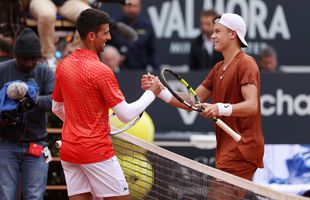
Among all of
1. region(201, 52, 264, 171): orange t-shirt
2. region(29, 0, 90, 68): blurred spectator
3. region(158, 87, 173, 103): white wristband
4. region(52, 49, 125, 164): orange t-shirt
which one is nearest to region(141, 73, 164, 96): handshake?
region(52, 49, 125, 164): orange t-shirt

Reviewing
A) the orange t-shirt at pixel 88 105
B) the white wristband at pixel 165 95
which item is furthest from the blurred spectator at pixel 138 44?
the orange t-shirt at pixel 88 105

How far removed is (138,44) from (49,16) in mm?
3900

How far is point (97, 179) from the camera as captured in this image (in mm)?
7574

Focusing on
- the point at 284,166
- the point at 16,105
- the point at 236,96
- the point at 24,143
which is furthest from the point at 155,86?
the point at 284,166

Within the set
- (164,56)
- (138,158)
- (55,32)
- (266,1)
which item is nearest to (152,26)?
(164,56)

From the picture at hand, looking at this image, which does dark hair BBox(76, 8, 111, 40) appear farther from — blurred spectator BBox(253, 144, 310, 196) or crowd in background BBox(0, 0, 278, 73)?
crowd in background BBox(0, 0, 278, 73)

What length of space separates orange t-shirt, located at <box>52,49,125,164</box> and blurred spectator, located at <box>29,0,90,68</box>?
3.61 meters

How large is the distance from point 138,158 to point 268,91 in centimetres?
506

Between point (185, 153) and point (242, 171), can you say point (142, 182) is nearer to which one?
point (242, 171)

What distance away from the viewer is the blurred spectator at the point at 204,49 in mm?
14625

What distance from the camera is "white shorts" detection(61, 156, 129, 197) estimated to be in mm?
7559

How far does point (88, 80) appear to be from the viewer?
7477 millimetres

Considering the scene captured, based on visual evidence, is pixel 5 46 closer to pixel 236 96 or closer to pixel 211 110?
pixel 236 96

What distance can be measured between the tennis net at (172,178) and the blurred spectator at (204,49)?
529 centimetres
